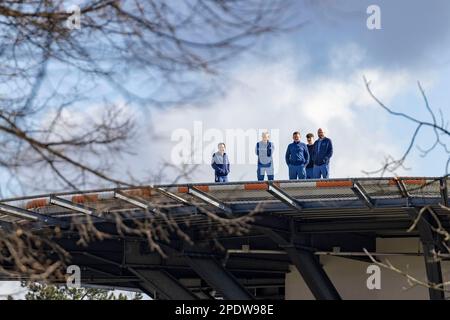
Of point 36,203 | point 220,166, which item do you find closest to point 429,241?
point 220,166

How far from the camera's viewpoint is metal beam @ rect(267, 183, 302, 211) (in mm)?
21984

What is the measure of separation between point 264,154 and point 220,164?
1353 mm

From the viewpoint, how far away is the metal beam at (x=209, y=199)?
21.8 metres

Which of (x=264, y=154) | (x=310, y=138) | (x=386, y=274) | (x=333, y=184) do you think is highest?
(x=310, y=138)

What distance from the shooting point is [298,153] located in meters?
23.3

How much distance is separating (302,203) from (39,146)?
14108mm

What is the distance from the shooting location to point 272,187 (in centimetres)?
2203

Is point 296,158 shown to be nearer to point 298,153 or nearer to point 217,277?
point 298,153

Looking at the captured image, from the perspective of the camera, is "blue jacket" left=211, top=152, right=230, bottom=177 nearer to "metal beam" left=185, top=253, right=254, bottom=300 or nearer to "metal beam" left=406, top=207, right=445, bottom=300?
"metal beam" left=406, top=207, right=445, bottom=300

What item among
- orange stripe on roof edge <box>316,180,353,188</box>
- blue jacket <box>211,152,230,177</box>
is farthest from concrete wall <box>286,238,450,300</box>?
blue jacket <box>211,152,230,177</box>

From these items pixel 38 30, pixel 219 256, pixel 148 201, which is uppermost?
pixel 219 256

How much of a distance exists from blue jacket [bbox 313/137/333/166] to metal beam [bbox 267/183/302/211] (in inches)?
41.2

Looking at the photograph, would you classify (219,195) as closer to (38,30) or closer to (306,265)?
(306,265)
